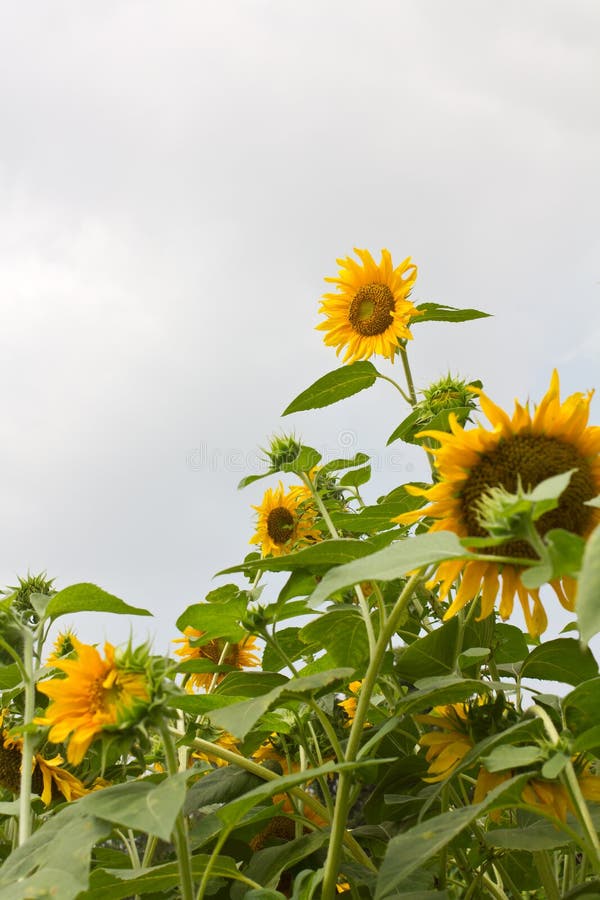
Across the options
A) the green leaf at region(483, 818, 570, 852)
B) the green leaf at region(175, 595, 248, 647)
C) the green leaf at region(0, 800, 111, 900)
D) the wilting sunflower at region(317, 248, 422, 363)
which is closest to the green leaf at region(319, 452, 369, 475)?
the wilting sunflower at region(317, 248, 422, 363)

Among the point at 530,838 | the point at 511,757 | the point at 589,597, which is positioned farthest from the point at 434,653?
the point at 589,597

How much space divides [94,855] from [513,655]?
90 cm

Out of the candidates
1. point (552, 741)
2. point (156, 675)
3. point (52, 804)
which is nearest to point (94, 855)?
point (52, 804)

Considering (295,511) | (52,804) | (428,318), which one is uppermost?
(428,318)

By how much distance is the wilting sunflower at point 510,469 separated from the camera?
1.08 meters

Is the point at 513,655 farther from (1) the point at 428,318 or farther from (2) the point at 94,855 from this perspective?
(2) the point at 94,855

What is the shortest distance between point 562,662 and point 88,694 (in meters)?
0.80

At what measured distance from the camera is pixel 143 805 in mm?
919

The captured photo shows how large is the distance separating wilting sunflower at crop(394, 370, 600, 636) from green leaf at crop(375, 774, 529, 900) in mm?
217

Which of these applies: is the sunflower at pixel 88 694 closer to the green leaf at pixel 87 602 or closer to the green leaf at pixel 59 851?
the green leaf at pixel 59 851

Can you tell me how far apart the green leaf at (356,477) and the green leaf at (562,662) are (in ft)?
2.72

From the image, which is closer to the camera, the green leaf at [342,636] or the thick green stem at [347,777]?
the thick green stem at [347,777]

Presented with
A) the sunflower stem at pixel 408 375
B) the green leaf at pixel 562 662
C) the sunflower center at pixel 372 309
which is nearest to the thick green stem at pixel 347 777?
the green leaf at pixel 562 662

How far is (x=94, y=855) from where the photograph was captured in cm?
156
